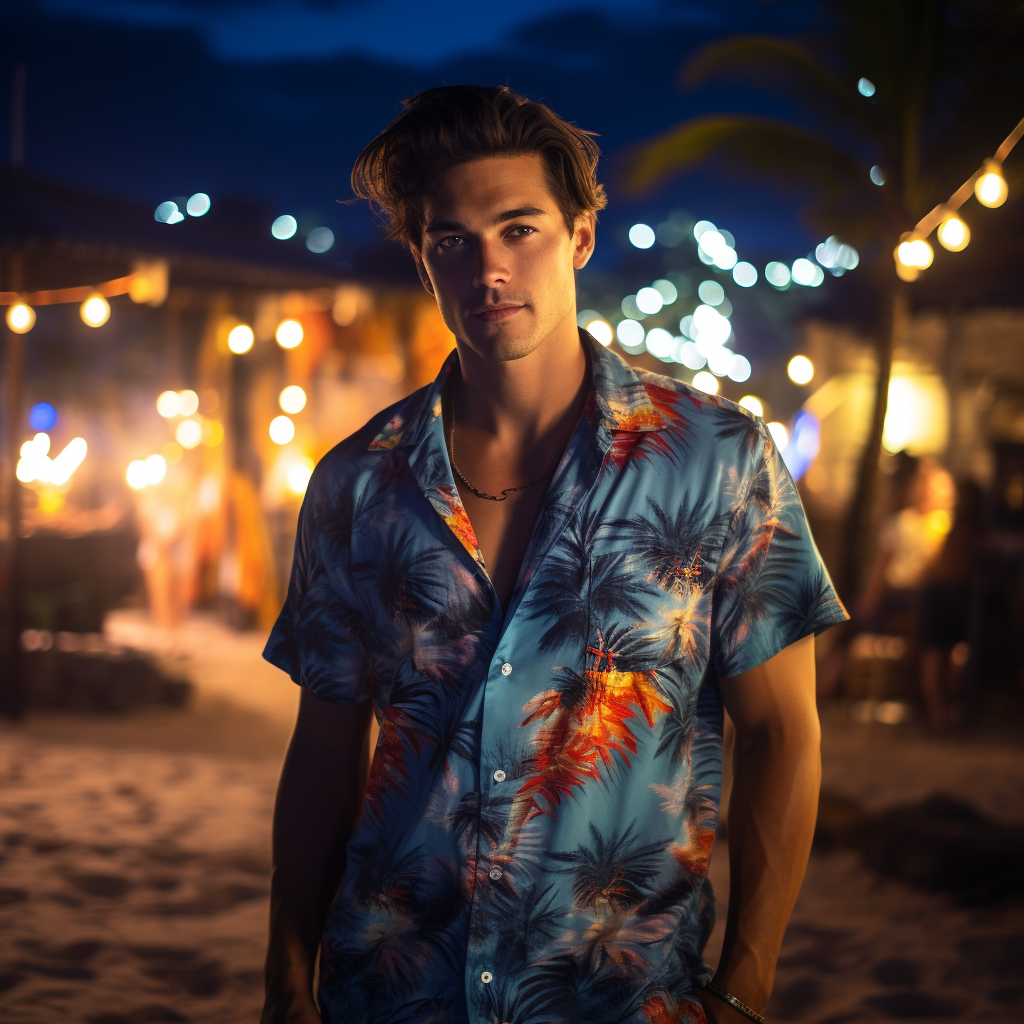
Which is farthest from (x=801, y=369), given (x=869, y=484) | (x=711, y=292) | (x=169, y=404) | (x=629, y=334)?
(x=711, y=292)

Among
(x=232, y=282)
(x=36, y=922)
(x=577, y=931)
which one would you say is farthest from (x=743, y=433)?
(x=232, y=282)

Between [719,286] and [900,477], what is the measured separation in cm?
3162

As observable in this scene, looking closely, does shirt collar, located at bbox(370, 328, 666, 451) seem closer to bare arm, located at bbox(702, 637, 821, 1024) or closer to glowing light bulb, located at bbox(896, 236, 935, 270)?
bare arm, located at bbox(702, 637, 821, 1024)

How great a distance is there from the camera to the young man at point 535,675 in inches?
53.1

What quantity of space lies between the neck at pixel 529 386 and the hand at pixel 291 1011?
950 millimetres

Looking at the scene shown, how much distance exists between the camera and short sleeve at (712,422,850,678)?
140 centimetres

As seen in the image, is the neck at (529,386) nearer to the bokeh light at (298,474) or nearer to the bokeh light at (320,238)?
the bokeh light at (298,474)

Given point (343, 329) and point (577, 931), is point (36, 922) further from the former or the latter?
point (343, 329)

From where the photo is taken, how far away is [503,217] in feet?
4.99

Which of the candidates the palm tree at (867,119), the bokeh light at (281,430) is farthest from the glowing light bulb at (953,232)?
the bokeh light at (281,430)

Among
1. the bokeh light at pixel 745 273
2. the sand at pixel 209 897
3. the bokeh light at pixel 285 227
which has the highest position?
the bokeh light at pixel 745 273

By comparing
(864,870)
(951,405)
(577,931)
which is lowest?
(864,870)

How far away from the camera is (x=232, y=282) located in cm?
1023

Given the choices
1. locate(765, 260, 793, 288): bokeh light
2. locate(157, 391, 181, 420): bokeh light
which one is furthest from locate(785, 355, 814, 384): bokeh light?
locate(765, 260, 793, 288): bokeh light
